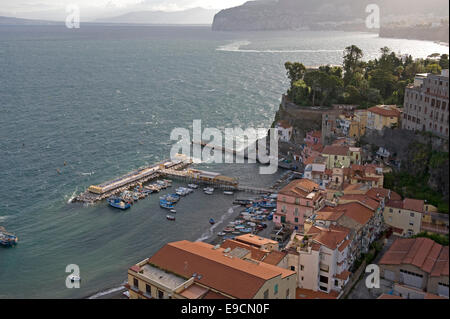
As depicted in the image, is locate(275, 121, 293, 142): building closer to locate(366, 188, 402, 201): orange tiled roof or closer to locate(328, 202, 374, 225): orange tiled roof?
locate(366, 188, 402, 201): orange tiled roof

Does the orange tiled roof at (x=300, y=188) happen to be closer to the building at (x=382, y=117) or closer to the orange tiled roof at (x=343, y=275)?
the building at (x=382, y=117)

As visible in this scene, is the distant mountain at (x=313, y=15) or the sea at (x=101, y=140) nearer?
the sea at (x=101, y=140)

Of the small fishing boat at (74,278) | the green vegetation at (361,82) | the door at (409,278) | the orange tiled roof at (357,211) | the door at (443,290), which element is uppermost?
the green vegetation at (361,82)

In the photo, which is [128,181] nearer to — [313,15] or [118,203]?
[118,203]

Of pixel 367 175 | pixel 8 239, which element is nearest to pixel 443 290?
pixel 367 175

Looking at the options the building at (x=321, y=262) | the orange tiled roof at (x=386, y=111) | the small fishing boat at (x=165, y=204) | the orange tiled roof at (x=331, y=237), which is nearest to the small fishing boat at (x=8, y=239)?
the small fishing boat at (x=165, y=204)
